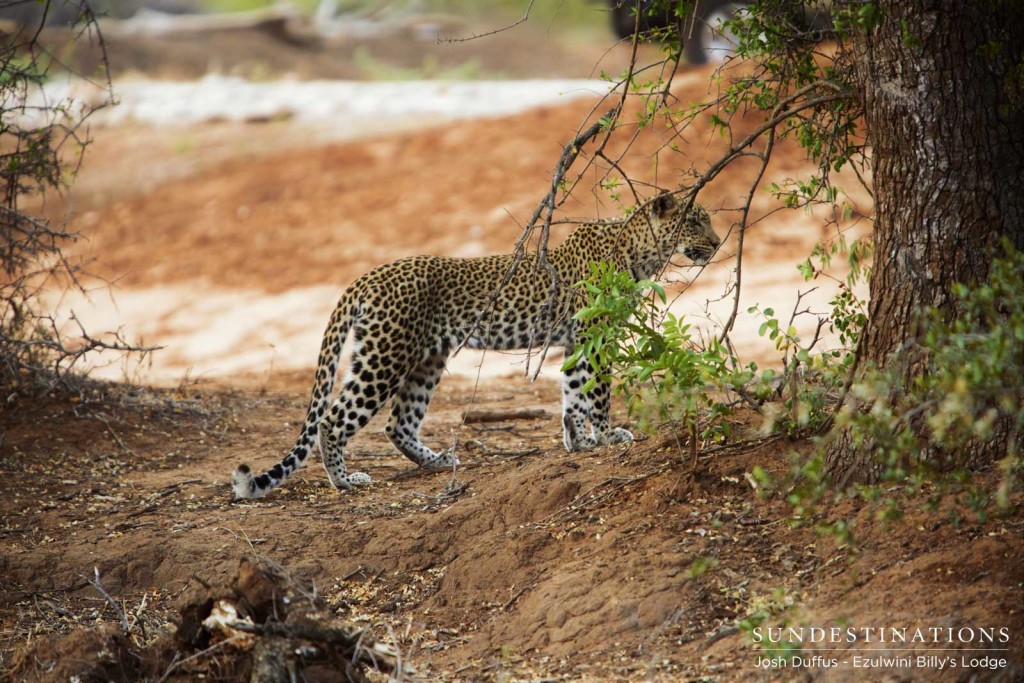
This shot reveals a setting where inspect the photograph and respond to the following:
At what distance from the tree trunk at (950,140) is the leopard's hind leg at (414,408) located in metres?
3.86

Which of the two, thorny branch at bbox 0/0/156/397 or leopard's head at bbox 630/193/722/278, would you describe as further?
leopard's head at bbox 630/193/722/278

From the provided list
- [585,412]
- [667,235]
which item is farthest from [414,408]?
[667,235]

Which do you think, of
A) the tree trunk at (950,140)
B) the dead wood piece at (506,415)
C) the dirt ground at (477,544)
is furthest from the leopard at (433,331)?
the tree trunk at (950,140)

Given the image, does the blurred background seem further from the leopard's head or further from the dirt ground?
the dirt ground

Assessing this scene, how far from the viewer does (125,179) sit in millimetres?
21609

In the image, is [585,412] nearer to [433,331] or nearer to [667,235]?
[433,331]

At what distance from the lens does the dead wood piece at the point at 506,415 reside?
32.3 feet

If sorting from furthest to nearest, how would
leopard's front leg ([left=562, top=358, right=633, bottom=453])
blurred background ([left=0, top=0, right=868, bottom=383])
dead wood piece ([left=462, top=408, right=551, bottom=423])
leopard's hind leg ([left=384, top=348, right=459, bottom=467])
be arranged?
blurred background ([left=0, top=0, right=868, bottom=383]) < dead wood piece ([left=462, top=408, right=551, bottom=423]) < leopard's hind leg ([left=384, top=348, right=459, bottom=467]) < leopard's front leg ([left=562, top=358, right=633, bottom=453])

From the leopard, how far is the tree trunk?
2205 millimetres

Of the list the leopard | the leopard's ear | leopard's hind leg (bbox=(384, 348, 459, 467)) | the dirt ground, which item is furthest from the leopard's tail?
the leopard's ear

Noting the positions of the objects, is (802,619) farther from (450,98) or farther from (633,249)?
(450,98)

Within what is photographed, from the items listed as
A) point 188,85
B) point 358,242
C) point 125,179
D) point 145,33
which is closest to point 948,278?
point 358,242

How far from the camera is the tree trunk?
17.5 ft

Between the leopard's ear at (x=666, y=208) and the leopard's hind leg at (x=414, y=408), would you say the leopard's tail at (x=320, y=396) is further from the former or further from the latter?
the leopard's ear at (x=666, y=208)
